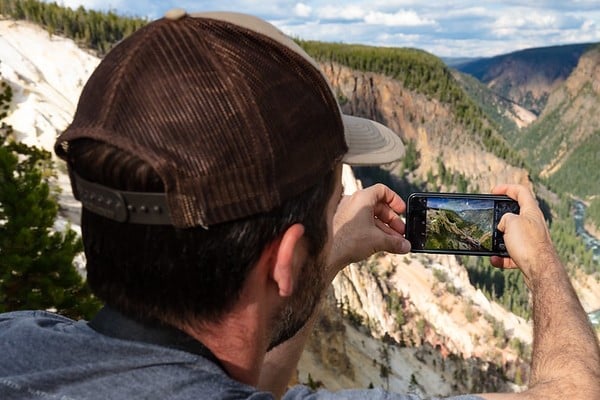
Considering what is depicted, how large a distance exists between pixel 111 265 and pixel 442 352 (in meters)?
24.6

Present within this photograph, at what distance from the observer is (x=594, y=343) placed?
1.57m

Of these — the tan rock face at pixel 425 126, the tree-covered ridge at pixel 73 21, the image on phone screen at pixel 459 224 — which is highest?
the image on phone screen at pixel 459 224

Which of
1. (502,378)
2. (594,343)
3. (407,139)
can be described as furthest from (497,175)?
(594,343)

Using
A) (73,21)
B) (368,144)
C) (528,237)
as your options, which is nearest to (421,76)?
(73,21)

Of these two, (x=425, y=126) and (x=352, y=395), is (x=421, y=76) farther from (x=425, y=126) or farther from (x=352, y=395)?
(x=352, y=395)

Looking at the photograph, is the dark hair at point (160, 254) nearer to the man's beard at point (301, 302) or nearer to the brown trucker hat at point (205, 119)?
the brown trucker hat at point (205, 119)

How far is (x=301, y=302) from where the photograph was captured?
56.7 inches

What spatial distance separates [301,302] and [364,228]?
0.91 m

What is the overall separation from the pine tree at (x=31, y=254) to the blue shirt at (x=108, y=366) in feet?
20.4

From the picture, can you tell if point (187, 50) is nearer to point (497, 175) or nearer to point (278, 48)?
point (278, 48)

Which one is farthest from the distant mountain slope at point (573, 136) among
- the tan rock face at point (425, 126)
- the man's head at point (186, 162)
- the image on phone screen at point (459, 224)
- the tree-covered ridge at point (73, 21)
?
the man's head at point (186, 162)

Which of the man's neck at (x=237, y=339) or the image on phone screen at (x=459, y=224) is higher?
the man's neck at (x=237, y=339)

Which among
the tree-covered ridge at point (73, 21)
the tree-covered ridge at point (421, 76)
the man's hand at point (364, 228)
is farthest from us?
the tree-covered ridge at point (421, 76)

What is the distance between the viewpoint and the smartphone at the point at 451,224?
2436 mm
